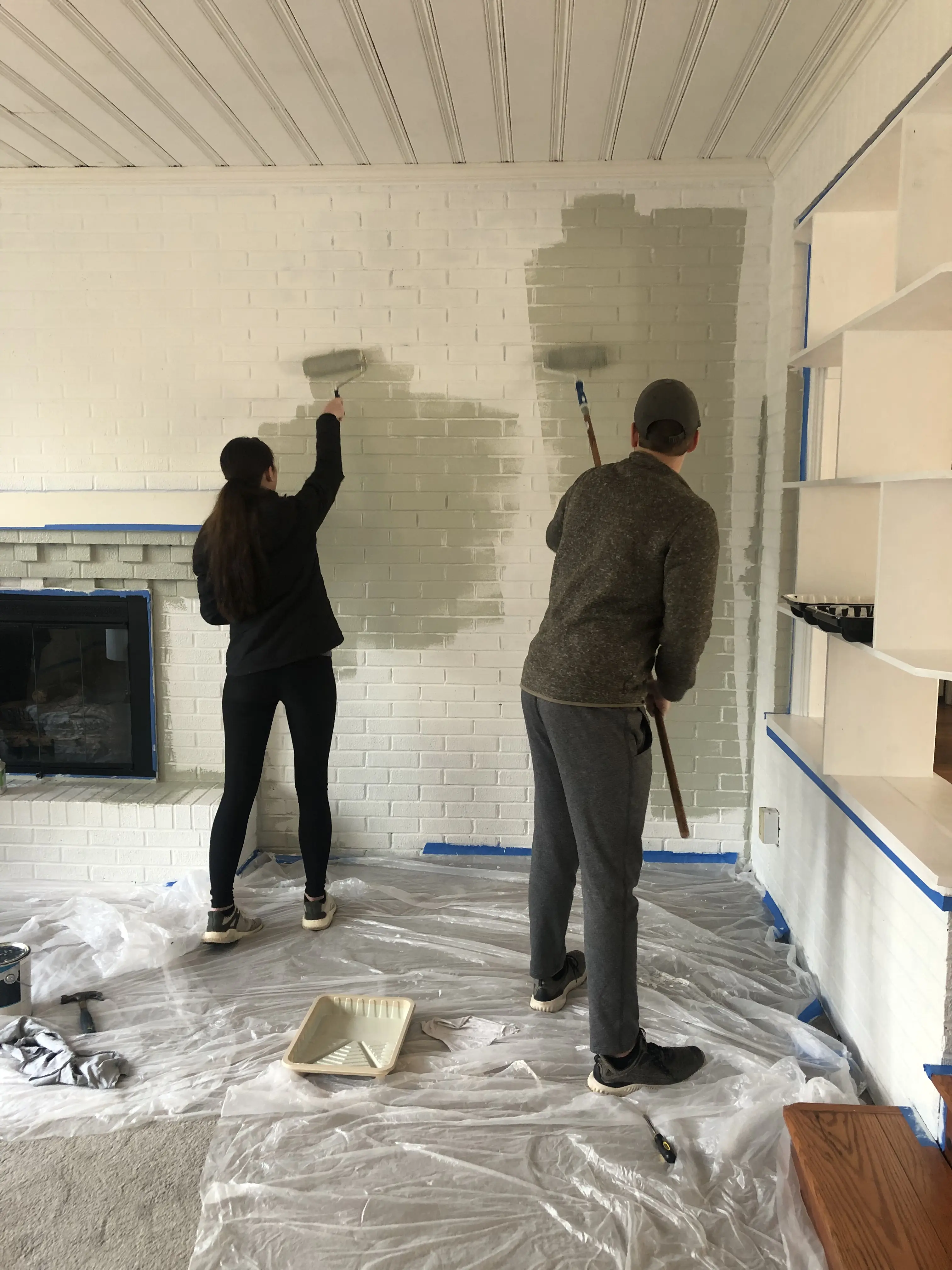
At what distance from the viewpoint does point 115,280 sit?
3.21 m

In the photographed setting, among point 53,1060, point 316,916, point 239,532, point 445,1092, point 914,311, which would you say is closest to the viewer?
point 914,311

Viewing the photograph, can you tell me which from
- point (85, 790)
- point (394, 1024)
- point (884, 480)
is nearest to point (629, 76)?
point (884, 480)

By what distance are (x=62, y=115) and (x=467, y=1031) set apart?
2.95 meters

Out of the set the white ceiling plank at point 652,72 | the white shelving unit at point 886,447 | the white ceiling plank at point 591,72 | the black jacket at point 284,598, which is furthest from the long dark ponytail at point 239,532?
the white shelving unit at point 886,447

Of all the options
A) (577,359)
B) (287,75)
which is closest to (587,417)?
(577,359)

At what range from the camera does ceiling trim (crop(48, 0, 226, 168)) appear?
2.12 m

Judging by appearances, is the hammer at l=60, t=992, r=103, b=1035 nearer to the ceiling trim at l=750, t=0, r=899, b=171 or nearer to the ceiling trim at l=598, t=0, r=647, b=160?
the ceiling trim at l=598, t=0, r=647, b=160

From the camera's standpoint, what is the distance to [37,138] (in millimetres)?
2887

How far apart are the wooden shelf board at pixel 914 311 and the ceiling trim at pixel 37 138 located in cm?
252

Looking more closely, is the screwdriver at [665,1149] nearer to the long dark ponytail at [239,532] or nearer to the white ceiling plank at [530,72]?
the long dark ponytail at [239,532]

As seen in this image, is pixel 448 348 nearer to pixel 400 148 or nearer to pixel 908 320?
pixel 400 148

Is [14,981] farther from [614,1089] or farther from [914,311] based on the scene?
[914,311]

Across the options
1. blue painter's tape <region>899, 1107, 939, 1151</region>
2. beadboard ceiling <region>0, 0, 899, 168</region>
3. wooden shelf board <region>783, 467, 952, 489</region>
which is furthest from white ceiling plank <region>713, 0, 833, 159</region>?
blue painter's tape <region>899, 1107, 939, 1151</region>

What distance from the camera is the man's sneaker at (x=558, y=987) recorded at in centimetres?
230
